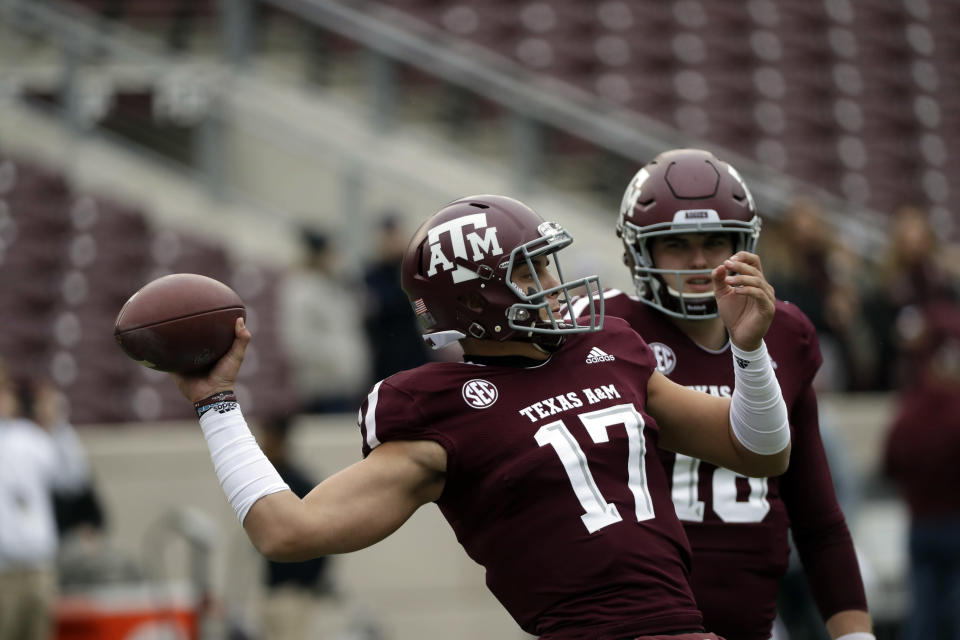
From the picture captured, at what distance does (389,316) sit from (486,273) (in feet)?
16.8

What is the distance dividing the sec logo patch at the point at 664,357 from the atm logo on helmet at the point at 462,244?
2.48ft

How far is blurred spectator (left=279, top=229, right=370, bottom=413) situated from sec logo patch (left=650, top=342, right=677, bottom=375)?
4.85 m

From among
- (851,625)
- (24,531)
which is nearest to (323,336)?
(24,531)

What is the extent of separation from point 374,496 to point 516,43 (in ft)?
32.3

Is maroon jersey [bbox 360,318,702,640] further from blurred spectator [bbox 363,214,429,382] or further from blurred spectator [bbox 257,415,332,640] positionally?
blurred spectator [bbox 363,214,429,382]

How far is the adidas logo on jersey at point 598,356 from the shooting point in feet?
9.83

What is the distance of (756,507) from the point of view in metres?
3.49

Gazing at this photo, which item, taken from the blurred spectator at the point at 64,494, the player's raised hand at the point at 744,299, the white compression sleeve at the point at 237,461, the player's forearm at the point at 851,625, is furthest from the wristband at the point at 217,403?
the blurred spectator at the point at 64,494

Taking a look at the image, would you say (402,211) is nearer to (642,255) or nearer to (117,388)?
(117,388)

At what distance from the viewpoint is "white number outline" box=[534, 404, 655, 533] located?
2.80 metres

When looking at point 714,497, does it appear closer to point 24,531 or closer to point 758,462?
point 758,462

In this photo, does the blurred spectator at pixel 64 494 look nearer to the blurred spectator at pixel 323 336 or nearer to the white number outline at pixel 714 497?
the blurred spectator at pixel 323 336

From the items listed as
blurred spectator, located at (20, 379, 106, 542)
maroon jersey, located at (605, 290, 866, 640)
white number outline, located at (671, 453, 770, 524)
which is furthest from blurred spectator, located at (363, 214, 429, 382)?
white number outline, located at (671, 453, 770, 524)

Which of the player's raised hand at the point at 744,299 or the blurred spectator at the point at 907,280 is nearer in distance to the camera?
the player's raised hand at the point at 744,299
